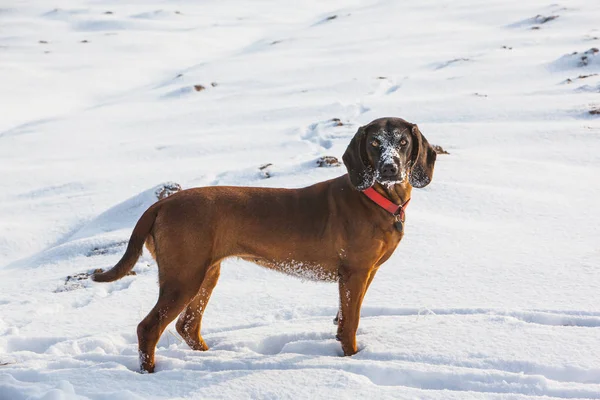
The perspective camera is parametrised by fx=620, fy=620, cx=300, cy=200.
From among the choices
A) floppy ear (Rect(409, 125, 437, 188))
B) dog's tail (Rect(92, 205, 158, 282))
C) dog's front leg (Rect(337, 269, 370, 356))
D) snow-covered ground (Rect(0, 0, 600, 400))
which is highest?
floppy ear (Rect(409, 125, 437, 188))

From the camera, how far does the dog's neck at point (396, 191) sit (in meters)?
3.61

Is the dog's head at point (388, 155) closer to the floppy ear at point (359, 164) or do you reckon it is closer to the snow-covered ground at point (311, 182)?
the floppy ear at point (359, 164)

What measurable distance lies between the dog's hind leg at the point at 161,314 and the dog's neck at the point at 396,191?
1.19 meters

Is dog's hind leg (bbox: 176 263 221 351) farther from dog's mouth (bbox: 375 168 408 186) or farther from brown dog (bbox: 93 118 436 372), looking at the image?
→ dog's mouth (bbox: 375 168 408 186)

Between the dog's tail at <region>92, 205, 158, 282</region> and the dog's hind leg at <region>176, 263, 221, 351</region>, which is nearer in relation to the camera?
the dog's tail at <region>92, 205, 158, 282</region>

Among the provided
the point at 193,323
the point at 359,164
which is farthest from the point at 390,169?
the point at 193,323

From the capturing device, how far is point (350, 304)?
361 cm

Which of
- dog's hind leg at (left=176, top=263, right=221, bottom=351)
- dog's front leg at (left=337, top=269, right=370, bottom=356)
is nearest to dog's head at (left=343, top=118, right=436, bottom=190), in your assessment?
dog's front leg at (left=337, top=269, right=370, bottom=356)

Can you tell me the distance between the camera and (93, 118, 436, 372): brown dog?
11.2ft

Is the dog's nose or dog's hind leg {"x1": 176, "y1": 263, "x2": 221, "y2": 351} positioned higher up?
the dog's nose

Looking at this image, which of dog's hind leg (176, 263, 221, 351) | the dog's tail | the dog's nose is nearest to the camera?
the dog's nose

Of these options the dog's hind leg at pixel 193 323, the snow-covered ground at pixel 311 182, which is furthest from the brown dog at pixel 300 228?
the snow-covered ground at pixel 311 182

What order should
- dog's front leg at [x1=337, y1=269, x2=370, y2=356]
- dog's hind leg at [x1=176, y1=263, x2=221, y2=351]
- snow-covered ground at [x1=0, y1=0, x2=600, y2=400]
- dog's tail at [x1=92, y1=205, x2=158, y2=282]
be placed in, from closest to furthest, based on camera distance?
snow-covered ground at [x1=0, y1=0, x2=600, y2=400] → dog's tail at [x1=92, y1=205, x2=158, y2=282] → dog's front leg at [x1=337, y1=269, x2=370, y2=356] → dog's hind leg at [x1=176, y1=263, x2=221, y2=351]

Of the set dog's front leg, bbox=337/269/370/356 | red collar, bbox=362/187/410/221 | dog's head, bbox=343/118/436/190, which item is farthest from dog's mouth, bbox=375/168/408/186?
dog's front leg, bbox=337/269/370/356
